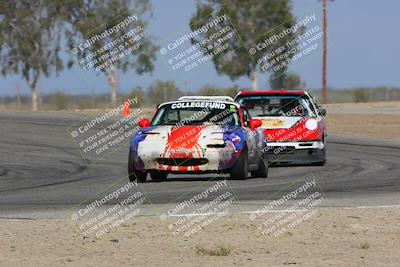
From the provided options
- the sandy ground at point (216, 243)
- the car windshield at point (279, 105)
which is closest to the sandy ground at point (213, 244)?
the sandy ground at point (216, 243)

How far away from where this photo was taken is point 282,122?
22.6 meters

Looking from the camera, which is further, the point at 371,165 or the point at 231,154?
the point at 371,165

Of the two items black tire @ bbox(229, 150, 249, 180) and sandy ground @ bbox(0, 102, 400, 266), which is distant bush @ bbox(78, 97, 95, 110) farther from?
sandy ground @ bbox(0, 102, 400, 266)

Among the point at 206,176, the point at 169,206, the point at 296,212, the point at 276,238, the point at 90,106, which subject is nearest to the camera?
the point at 276,238

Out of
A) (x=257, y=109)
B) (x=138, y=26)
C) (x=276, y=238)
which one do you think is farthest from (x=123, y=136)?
(x=138, y=26)

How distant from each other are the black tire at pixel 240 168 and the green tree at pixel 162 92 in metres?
63.1

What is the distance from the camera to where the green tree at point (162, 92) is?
279ft

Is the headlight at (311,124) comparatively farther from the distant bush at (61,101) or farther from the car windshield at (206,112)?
the distant bush at (61,101)

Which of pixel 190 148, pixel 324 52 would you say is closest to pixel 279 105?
pixel 190 148

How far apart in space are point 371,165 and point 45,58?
7161cm

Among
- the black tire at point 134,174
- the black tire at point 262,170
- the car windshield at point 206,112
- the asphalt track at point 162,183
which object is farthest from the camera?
the black tire at point 262,170

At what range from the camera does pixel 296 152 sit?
895 inches

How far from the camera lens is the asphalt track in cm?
1557

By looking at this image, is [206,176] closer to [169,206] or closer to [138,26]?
[169,206]
